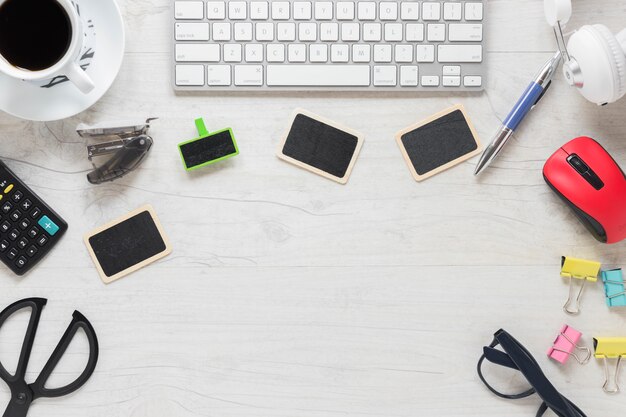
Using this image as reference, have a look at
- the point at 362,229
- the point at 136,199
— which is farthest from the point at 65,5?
the point at 362,229

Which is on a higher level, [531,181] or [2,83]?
[2,83]

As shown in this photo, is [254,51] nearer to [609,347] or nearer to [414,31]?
[414,31]

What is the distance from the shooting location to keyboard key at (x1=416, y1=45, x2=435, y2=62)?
29.9 inches

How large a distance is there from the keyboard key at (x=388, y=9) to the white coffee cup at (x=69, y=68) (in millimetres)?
383

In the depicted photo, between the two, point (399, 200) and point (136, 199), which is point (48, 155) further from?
point (399, 200)

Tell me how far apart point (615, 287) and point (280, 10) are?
0.60 m

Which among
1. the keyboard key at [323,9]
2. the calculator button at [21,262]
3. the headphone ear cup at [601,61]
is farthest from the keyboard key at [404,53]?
the calculator button at [21,262]

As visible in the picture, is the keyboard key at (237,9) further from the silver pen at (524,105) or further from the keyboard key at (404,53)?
the silver pen at (524,105)

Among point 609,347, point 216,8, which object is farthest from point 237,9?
point 609,347

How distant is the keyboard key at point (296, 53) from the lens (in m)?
0.75

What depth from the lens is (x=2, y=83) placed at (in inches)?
28.3

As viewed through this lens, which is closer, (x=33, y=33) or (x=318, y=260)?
(x=33, y=33)

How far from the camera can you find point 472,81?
0.77 meters

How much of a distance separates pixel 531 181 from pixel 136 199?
0.55 m
